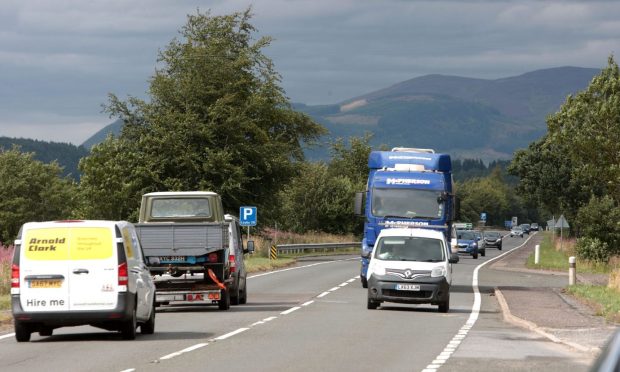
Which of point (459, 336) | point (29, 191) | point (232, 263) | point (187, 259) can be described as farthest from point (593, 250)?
point (29, 191)

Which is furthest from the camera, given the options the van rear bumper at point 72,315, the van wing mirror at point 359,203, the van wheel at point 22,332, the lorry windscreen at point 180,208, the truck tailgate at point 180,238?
the van wing mirror at point 359,203

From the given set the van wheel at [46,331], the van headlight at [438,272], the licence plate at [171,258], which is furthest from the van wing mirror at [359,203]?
the van wheel at [46,331]

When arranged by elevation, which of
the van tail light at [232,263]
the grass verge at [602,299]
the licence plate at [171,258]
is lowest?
the grass verge at [602,299]

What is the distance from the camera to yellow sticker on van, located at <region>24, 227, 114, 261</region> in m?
18.1

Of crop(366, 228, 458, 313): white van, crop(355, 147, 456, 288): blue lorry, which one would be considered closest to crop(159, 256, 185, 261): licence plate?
crop(366, 228, 458, 313): white van

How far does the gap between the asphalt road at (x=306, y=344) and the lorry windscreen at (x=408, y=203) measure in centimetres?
586

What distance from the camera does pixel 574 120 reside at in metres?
55.4

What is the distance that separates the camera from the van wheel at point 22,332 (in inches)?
721

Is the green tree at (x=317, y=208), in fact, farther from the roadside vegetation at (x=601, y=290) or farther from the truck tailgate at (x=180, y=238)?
the truck tailgate at (x=180, y=238)

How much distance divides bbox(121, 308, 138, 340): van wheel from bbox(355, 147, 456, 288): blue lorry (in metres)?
16.5

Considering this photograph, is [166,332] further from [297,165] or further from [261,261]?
[297,165]

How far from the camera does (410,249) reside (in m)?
27.9

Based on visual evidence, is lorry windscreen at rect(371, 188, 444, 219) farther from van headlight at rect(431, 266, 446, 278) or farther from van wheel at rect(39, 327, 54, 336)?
van wheel at rect(39, 327, 54, 336)

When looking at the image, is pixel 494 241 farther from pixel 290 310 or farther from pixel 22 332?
pixel 22 332
